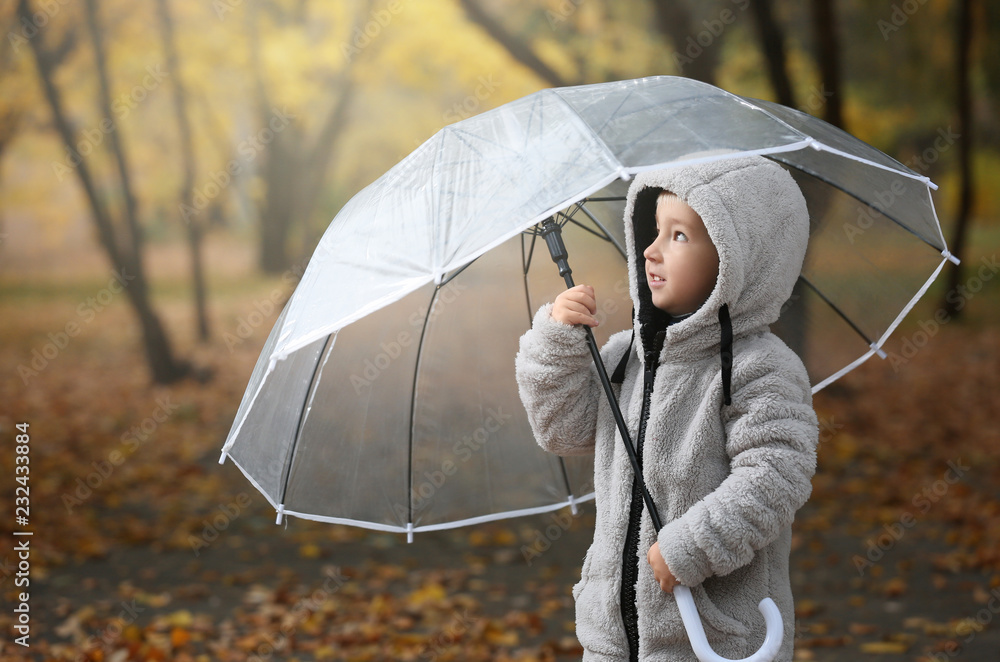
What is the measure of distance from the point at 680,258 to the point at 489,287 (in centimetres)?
78

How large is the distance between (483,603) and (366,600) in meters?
0.61

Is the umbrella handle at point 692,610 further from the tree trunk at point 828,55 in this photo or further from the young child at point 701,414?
the tree trunk at point 828,55

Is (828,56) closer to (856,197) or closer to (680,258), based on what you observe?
(856,197)

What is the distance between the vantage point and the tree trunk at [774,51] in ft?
22.7

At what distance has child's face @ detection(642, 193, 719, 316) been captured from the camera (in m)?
1.71

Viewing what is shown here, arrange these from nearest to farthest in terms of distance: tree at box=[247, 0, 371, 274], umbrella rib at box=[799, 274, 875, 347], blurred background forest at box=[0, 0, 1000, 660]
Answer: umbrella rib at box=[799, 274, 875, 347], blurred background forest at box=[0, 0, 1000, 660], tree at box=[247, 0, 371, 274]

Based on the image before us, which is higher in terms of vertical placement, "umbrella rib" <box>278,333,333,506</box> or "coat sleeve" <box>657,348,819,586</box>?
"umbrella rib" <box>278,333,333,506</box>

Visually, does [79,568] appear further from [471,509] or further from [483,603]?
[471,509]

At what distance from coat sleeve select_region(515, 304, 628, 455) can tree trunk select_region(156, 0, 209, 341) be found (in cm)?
802

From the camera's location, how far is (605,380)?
177 centimetres

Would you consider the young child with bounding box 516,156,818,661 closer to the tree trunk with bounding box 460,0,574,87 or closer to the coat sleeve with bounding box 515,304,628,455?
the coat sleeve with bounding box 515,304,628,455

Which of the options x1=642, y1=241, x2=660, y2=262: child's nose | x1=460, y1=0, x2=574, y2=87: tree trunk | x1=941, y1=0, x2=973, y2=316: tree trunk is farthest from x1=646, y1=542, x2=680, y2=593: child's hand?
x1=941, y1=0, x2=973, y2=316: tree trunk

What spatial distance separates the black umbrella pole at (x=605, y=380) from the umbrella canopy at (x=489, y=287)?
0.32 ft

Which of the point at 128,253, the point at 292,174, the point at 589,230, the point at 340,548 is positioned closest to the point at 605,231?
the point at 589,230
